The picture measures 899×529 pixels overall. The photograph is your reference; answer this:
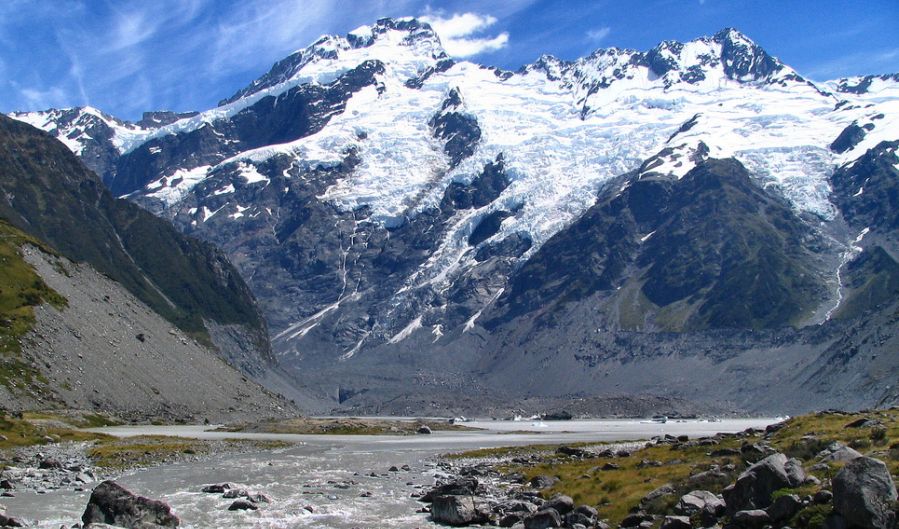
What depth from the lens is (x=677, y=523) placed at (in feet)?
129

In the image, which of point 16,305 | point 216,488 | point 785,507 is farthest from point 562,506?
point 16,305

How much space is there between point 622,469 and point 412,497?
1654cm

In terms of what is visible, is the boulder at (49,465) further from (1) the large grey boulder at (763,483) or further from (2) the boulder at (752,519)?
(2) the boulder at (752,519)

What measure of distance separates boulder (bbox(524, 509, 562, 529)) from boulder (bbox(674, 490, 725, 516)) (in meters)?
6.89

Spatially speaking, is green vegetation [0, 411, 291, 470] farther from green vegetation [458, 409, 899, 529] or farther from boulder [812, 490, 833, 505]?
boulder [812, 490, 833, 505]

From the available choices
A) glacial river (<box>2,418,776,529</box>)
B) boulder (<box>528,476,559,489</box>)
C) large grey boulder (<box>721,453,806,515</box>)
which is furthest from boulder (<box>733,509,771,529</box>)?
boulder (<box>528,476,559,489</box>)

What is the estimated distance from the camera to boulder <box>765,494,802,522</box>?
112ft

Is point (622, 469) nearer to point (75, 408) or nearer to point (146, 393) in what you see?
point (75, 408)

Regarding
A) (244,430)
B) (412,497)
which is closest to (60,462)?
(412,497)

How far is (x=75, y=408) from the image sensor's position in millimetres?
154375

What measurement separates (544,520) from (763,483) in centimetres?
1386

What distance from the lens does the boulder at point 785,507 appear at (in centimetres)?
3422

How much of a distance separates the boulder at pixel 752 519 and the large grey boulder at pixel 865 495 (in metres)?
3.27

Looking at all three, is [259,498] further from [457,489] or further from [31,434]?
[31,434]
